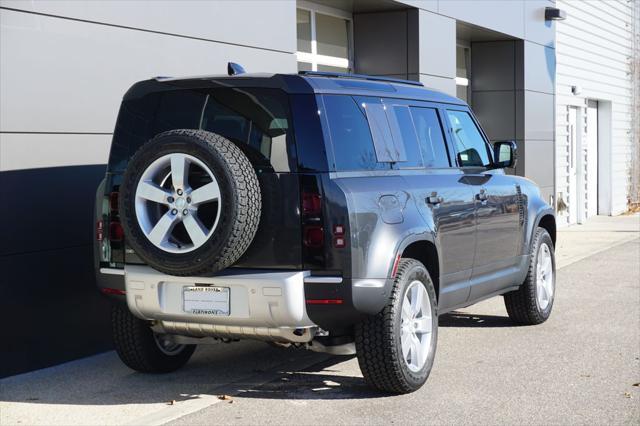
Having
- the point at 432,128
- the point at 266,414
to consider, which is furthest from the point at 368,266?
the point at 432,128

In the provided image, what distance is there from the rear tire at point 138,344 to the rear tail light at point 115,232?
24.1 inches

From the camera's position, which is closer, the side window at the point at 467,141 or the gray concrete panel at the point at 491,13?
the side window at the point at 467,141

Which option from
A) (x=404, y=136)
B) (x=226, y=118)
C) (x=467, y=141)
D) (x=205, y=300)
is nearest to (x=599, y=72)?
(x=467, y=141)

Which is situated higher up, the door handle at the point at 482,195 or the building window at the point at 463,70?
the building window at the point at 463,70

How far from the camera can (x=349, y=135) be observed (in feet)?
19.7

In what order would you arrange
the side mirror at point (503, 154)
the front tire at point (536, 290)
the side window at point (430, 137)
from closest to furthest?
the side window at point (430, 137), the side mirror at point (503, 154), the front tire at point (536, 290)

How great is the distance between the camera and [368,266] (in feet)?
18.8

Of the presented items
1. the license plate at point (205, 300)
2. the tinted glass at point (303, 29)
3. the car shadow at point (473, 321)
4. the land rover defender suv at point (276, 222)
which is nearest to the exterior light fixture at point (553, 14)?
the tinted glass at point (303, 29)

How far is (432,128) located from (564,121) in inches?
534

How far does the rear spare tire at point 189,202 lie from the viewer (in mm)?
5469

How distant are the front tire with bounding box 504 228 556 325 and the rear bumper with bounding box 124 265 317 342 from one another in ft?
10.4

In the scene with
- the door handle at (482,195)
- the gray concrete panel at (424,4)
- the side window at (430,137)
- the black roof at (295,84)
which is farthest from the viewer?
the gray concrete panel at (424,4)

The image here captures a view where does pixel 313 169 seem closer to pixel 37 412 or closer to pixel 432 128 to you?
pixel 432 128

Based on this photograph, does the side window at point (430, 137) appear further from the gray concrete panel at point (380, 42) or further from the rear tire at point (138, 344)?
the gray concrete panel at point (380, 42)
